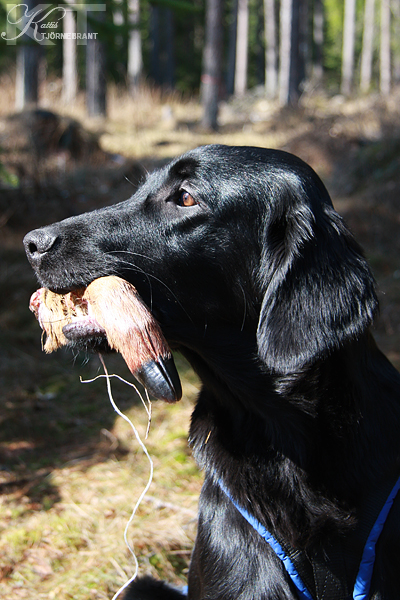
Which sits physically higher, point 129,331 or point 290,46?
point 290,46

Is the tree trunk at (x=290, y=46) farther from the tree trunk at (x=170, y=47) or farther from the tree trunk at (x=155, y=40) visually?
the tree trunk at (x=170, y=47)

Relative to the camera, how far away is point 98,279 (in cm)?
182

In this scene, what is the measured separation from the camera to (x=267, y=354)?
5.82 ft

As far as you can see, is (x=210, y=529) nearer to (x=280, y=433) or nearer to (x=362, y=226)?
(x=280, y=433)

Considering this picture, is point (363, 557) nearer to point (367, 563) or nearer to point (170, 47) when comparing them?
point (367, 563)

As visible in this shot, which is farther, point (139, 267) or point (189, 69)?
point (189, 69)

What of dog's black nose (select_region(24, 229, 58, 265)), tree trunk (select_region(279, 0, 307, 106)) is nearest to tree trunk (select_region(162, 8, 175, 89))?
tree trunk (select_region(279, 0, 307, 106))

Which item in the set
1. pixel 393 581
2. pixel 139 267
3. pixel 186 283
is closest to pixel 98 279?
pixel 139 267

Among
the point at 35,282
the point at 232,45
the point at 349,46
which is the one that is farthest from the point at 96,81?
the point at 232,45

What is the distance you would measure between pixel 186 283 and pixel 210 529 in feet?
2.99

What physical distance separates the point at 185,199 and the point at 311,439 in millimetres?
986

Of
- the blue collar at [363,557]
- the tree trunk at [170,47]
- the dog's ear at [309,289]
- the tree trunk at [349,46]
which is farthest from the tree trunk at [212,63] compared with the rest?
the tree trunk at [349,46]

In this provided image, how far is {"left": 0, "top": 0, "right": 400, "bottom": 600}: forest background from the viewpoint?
273cm

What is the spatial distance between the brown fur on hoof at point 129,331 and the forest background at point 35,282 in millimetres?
265
